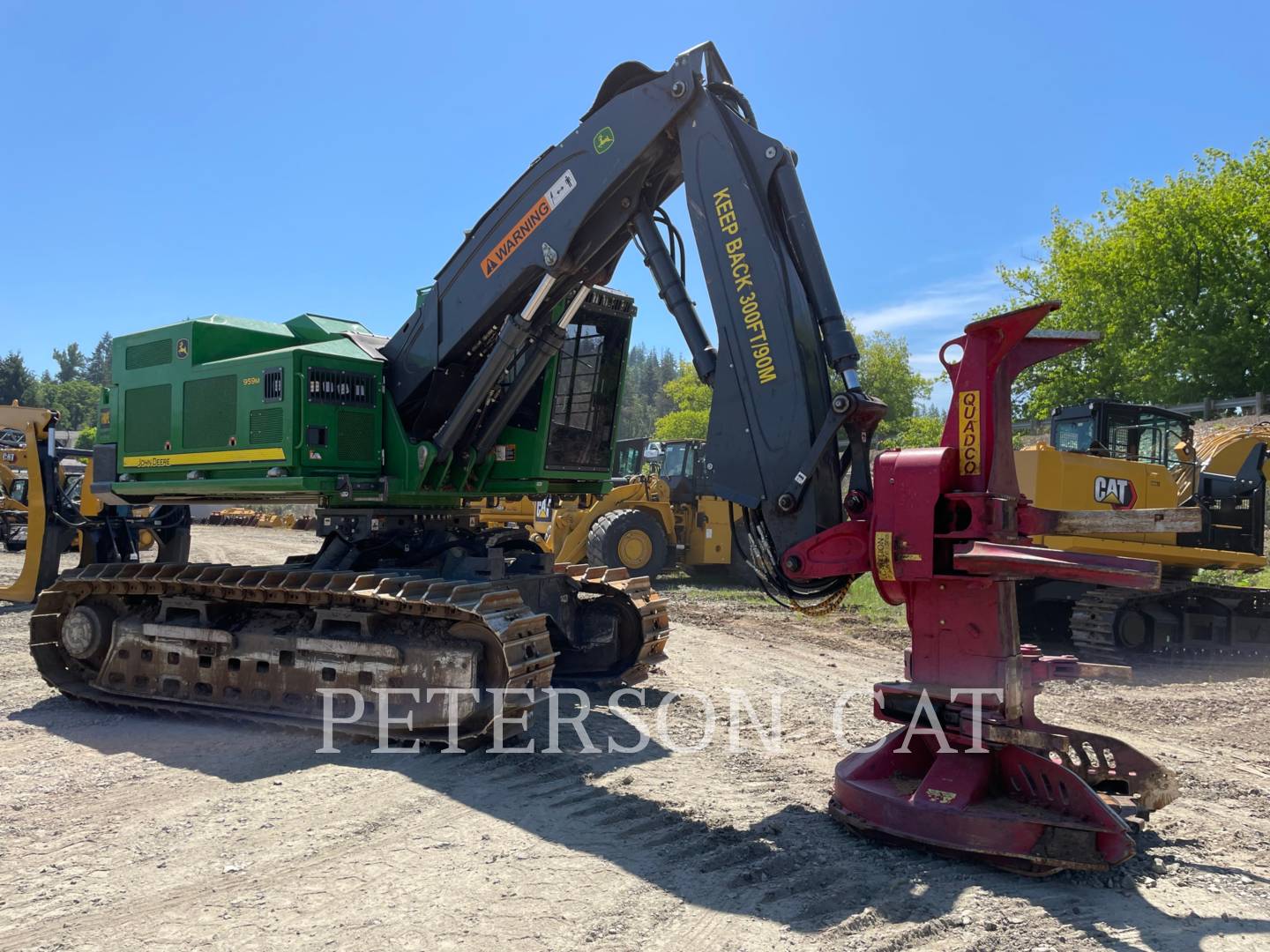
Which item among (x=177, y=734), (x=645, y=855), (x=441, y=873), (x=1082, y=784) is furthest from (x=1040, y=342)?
(x=177, y=734)

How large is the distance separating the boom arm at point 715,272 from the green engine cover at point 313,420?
56cm

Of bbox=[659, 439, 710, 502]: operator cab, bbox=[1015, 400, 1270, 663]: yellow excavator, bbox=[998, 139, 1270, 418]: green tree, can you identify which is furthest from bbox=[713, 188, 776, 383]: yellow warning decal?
bbox=[998, 139, 1270, 418]: green tree

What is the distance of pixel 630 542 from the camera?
16.0 m

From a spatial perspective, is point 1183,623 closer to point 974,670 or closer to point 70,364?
point 974,670

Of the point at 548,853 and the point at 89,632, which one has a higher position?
the point at 89,632

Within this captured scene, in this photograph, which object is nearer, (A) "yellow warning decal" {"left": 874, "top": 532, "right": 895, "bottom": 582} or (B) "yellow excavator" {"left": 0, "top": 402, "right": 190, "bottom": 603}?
(A) "yellow warning decal" {"left": 874, "top": 532, "right": 895, "bottom": 582}

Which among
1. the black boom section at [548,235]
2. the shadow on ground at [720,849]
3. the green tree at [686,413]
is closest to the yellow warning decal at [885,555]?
the shadow on ground at [720,849]

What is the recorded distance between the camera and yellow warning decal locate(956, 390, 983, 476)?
4.53 meters

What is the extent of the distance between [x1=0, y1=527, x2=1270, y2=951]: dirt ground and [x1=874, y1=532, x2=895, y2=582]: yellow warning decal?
4.28 ft

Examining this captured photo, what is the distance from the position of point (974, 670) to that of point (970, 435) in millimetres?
1124

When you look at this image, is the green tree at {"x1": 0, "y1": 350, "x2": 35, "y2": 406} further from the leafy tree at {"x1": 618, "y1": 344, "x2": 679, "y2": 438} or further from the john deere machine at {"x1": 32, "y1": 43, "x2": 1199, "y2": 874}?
the john deere machine at {"x1": 32, "y1": 43, "x2": 1199, "y2": 874}

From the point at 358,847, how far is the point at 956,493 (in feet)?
11.0

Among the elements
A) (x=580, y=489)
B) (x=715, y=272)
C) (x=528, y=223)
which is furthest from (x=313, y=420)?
(x=715, y=272)

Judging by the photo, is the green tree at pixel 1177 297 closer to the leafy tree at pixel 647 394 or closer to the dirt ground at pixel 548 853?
the dirt ground at pixel 548 853
